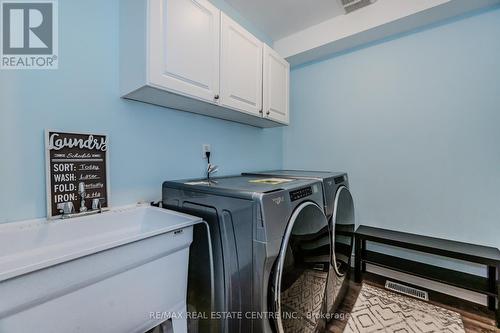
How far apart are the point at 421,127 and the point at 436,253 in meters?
1.13

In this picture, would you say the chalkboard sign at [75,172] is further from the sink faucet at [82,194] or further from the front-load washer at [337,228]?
the front-load washer at [337,228]

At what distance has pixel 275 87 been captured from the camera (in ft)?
7.05

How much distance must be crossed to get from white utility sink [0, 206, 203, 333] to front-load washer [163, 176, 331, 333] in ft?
0.44

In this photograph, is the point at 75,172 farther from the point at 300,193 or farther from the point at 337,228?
the point at 337,228

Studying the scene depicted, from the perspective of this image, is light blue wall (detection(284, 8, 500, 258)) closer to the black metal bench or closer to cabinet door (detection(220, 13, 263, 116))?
the black metal bench

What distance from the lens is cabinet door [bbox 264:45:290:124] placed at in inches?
79.7

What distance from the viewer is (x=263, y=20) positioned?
2291mm

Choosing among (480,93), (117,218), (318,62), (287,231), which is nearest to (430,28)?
(480,93)

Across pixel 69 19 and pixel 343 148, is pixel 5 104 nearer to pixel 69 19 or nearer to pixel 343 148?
pixel 69 19

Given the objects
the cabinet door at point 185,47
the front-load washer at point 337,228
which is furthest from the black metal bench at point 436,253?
the cabinet door at point 185,47

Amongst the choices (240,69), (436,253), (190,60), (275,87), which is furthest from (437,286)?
(190,60)

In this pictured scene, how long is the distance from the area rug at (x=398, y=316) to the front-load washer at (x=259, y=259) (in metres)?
0.56

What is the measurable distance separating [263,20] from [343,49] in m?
0.95

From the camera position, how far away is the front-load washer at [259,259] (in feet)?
3.11
